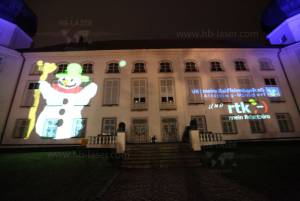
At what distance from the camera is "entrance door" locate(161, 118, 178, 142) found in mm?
14594

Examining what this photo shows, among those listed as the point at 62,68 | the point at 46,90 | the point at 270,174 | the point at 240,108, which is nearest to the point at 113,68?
the point at 62,68

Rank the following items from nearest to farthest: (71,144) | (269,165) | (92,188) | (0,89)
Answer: (92,188), (269,165), (71,144), (0,89)

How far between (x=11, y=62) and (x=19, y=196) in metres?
16.2

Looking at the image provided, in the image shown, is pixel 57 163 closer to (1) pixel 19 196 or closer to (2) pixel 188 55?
(1) pixel 19 196

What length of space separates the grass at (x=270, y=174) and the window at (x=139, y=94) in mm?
8751

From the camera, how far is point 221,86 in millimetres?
16219

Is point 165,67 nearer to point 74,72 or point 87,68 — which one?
point 87,68

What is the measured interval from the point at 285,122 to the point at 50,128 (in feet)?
67.4

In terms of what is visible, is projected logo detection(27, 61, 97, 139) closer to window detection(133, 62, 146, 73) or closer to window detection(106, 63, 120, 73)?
window detection(106, 63, 120, 73)

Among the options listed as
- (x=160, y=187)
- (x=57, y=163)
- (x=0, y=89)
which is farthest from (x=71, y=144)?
(x=160, y=187)

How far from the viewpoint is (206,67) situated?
56.1 ft

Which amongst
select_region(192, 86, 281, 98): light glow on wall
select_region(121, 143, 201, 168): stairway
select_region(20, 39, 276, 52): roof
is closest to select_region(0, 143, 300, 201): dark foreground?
select_region(121, 143, 201, 168): stairway

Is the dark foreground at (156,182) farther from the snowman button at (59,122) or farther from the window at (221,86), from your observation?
the window at (221,86)

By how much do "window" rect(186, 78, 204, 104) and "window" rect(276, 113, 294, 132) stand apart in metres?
6.91
